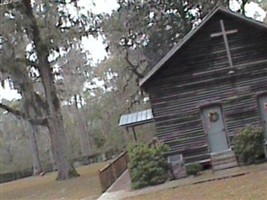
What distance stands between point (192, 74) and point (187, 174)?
3329 mm

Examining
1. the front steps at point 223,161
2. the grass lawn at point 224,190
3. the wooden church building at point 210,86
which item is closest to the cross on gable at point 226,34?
the wooden church building at point 210,86

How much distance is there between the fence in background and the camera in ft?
58.4

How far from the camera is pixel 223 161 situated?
17234 mm

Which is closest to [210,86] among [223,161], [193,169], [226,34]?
[226,34]

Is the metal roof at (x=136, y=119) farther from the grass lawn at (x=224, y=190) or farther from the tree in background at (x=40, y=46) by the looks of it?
the grass lawn at (x=224, y=190)

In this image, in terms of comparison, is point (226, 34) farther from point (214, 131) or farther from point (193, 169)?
point (193, 169)

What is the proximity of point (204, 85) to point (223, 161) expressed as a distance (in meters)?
2.59

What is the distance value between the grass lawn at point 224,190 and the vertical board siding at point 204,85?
3566 mm

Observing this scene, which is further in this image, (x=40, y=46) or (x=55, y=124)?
(x=55, y=124)

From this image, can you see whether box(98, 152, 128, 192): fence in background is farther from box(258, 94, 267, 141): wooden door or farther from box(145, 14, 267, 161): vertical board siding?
box(258, 94, 267, 141): wooden door

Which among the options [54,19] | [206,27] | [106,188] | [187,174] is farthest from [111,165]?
[54,19]

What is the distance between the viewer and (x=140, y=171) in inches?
642

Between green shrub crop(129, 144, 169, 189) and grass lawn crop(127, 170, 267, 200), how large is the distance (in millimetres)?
1926

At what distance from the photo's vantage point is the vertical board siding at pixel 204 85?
17844 mm
